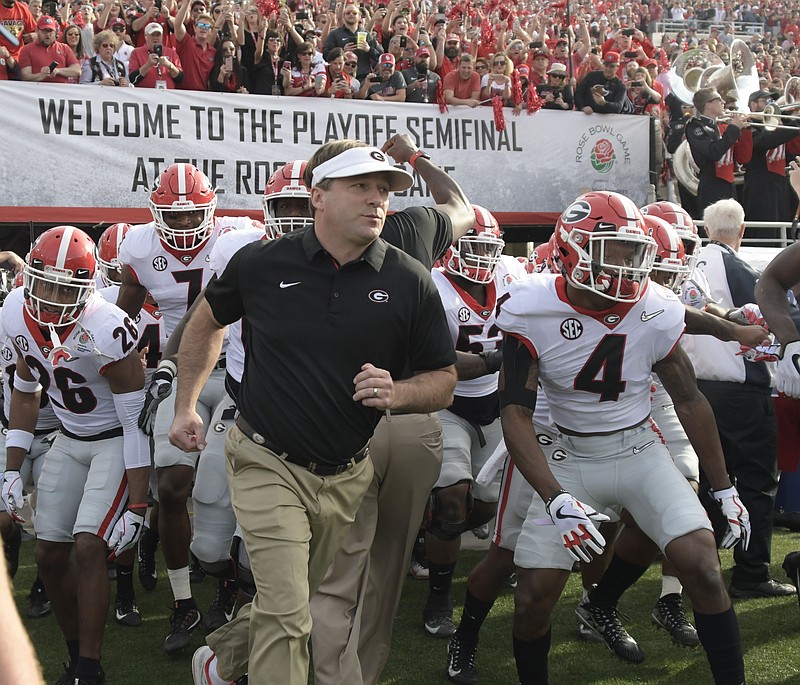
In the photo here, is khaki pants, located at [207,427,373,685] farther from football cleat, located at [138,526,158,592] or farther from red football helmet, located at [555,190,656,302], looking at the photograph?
football cleat, located at [138,526,158,592]

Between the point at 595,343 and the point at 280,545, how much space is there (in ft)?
4.68

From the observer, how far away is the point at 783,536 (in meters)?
6.61

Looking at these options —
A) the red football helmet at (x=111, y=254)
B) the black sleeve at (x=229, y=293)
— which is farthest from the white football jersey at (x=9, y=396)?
the black sleeve at (x=229, y=293)

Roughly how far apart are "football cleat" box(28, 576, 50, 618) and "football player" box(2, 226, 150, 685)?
2.92ft

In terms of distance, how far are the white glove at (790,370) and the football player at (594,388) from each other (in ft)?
1.33

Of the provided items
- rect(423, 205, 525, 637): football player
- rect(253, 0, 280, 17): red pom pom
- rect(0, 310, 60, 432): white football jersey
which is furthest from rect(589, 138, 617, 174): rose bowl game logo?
rect(0, 310, 60, 432): white football jersey

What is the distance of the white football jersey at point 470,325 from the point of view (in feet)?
16.9

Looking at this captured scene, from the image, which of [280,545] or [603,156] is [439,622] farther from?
[603,156]

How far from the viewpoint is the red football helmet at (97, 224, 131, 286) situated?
6.32 m

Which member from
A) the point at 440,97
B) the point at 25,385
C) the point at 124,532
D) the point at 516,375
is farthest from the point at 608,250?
the point at 440,97

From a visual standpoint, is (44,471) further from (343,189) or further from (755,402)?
(755,402)

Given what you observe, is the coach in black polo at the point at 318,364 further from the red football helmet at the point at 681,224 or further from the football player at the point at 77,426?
the red football helmet at the point at 681,224

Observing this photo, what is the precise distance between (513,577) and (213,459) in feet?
6.05

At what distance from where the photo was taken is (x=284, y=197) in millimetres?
4887
